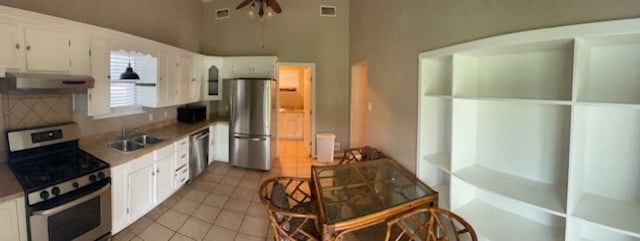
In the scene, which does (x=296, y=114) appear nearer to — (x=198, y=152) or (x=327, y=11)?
(x=327, y=11)

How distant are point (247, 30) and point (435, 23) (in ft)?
13.8

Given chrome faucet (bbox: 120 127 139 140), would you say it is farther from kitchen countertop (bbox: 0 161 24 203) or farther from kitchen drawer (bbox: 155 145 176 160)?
kitchen countertop (bbox: 0 161 24 203)

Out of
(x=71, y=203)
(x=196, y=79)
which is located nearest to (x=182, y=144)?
(x=196, y=79)

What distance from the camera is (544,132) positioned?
1759mm

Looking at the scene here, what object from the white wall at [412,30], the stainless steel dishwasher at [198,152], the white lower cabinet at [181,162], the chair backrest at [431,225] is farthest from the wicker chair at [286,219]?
the stainless steel dishwasher at [198,152]

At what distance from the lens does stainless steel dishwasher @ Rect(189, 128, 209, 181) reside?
13.8 ft

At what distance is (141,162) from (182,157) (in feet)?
3.07

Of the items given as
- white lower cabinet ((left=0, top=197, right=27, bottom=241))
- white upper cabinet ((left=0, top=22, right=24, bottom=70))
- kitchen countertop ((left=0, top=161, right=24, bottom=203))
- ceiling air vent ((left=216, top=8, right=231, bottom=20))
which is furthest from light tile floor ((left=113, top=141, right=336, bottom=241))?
ceiling air vent ((left=216, top=8, right=231, bottom=20))

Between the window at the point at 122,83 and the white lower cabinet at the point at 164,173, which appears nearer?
the white lower cabinet at the point at 164,173

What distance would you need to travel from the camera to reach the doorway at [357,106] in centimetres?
564

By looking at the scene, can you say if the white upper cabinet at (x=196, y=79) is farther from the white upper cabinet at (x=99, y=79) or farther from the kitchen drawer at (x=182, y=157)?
the white upper cabinet at (x=99, y=79)

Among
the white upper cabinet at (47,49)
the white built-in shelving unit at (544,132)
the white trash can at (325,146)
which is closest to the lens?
the white built-in shelving unit at (544,132)

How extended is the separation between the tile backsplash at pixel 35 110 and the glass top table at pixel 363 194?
8.28 ft

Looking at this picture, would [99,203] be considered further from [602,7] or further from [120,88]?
[602,7]
